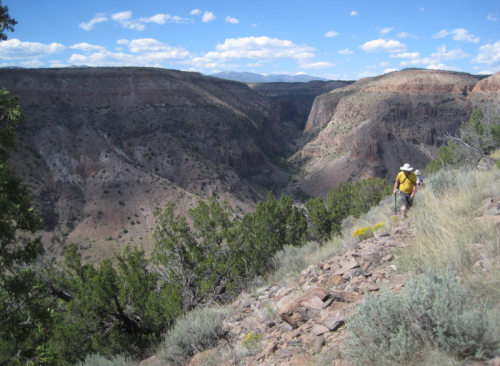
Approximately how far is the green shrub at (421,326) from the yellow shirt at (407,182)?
6.06 m

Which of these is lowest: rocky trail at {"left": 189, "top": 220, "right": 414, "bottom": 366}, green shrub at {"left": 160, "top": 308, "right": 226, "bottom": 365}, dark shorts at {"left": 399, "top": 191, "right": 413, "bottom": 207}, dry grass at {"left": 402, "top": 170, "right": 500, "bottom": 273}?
green shrub at {"left": 160, "top": 308, "right": 226, "bottom": 365}

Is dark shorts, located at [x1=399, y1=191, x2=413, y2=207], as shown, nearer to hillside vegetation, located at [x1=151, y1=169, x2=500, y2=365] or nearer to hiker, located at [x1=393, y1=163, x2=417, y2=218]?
hiker, located at [x1=393, y1=163, x2=417, y2=218]

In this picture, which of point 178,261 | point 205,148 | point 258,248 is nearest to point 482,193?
point 258,248

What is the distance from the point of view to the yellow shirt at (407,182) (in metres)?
8.67

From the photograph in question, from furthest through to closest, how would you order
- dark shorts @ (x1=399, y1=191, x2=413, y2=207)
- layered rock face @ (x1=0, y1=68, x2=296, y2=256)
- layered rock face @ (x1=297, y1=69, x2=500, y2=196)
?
→ layered rock face @ (x1=297, y1=69, x2=500, y2=196)
layered rock face @ (x1=0, y1=68, x2=296, y2=256)
dark shorts @ (x1=399, y1=191, x2=413, y2=207)

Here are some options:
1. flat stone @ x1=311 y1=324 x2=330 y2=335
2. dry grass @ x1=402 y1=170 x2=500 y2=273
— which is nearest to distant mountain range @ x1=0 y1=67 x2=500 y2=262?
dry grass @ x1=402 y1=170 x2=500 y2=273

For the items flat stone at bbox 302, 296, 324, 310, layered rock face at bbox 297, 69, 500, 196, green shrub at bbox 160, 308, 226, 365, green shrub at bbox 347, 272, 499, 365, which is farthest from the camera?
layered rock face at bbox 297, 69, 500, 196

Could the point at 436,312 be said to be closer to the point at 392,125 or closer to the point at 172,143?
the point at 172,143

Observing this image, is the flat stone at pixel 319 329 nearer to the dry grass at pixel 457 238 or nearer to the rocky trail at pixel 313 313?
the rocky trail at pixel 313 313

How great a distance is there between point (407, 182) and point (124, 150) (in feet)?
148

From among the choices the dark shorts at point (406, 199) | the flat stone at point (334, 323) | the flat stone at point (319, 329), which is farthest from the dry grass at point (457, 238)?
the dark shorts at point (406, 199)

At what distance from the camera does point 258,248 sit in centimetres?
1255

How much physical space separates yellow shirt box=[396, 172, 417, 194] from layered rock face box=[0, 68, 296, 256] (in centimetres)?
2929

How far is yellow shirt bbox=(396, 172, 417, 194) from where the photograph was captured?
28.5 ft
